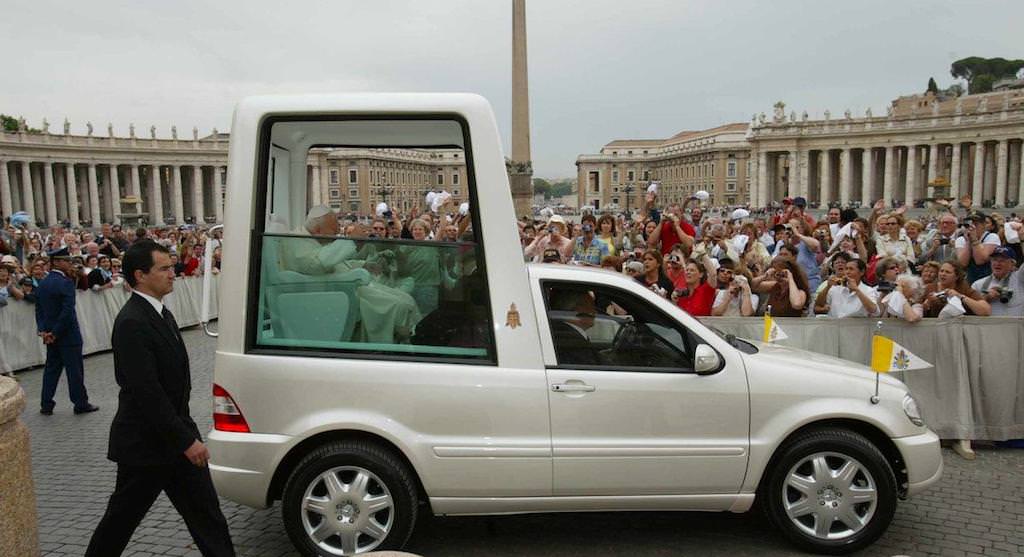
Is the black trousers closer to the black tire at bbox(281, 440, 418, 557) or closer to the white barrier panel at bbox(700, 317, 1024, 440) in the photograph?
the black tire at bbox(281, 440, 418, 557)

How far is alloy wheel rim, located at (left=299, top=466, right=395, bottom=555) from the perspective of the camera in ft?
15.2

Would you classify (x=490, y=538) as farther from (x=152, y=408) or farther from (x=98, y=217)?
(x=98, y=217)

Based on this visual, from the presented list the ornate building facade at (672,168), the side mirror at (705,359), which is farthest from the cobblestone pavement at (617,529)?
the ornate building facade at (672,168)

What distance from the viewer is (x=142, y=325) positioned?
3873 mm

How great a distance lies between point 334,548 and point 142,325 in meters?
1.84

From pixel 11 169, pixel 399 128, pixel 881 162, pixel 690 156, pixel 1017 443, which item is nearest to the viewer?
pixel 399 128

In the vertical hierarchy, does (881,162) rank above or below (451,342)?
above

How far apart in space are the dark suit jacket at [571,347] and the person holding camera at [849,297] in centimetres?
362

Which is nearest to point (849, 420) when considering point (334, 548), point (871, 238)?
point (334, 548)

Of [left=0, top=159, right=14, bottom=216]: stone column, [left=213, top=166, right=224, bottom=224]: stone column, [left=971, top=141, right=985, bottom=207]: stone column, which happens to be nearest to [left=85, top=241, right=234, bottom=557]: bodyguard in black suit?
[left=0, top=159, right=14, bottom=216]: stone column

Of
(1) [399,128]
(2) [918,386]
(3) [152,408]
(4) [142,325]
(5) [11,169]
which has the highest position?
(5) [11,169]

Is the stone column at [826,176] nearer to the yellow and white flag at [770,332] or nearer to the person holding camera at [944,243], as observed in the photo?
the person holding camera at [944,243]

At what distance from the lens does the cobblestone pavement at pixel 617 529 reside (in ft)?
16.3

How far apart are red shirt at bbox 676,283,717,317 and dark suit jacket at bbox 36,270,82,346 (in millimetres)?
7414
